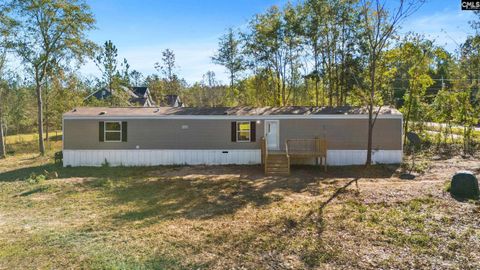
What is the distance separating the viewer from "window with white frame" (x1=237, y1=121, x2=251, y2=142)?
46.3 feet

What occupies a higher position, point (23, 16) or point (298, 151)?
point (23, 16)

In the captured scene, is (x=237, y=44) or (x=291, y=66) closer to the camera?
(x=291, y=66)

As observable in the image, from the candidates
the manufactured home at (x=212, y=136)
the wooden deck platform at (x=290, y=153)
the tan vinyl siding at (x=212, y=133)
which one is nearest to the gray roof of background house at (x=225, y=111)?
the manufactured home at (x=212, y=136)

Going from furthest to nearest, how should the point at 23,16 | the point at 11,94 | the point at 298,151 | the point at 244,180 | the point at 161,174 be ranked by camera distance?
the point at 11,94 → the point at 23,16 → the point at 298,151 → the point at 161,174 → the point at 244,180

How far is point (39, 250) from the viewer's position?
5230 mm

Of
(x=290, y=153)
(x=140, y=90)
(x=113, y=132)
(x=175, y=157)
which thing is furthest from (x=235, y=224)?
(x=140, y=90)

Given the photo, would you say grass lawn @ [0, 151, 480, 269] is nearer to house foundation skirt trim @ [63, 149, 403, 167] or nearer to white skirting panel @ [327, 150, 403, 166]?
white skirting panel @ [327, 150, 403, 166]

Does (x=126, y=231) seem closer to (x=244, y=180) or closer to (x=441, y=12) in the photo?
(x=244, y=180)

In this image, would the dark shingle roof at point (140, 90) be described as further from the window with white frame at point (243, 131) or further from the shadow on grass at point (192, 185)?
the window with white frame at point (243, 131)

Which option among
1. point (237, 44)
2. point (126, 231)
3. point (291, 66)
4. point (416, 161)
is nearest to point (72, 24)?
point (237, 44)

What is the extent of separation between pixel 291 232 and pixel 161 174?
24.3 feet

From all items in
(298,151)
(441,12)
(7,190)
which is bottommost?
(7,190)

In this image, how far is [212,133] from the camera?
1411 cm

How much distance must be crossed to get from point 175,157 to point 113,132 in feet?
9.66
